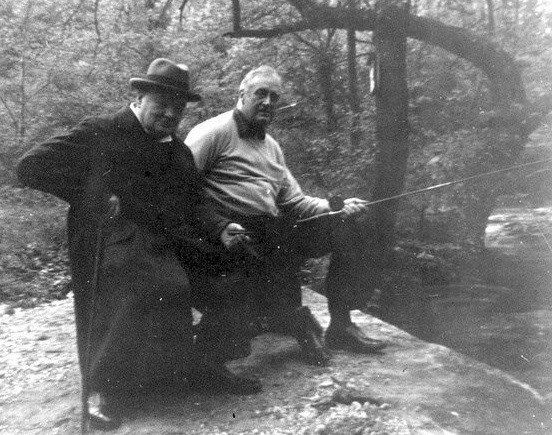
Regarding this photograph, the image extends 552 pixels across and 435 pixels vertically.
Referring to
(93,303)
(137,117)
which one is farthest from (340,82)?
(93,303)

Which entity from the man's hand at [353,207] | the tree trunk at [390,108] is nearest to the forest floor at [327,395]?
the man's hand at [353,207]

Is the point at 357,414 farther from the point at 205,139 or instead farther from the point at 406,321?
the point at 406,321

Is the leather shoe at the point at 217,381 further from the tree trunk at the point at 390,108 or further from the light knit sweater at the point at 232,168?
the tree trunk at the point at 390,108

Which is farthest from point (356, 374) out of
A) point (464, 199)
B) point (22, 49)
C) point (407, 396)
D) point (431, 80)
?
point (22, 49)

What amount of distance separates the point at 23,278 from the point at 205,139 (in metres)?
5.36

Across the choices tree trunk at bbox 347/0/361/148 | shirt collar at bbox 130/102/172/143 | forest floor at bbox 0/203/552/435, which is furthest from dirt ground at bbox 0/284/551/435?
tree trunk at bbox 347/0/361/148

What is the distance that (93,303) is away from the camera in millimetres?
3473

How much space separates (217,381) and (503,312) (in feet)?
14.2

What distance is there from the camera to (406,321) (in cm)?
711

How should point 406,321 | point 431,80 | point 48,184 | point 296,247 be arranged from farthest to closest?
point 431,80, point 406,321, point 296,247, point 48,184

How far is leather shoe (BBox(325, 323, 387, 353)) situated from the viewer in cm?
468

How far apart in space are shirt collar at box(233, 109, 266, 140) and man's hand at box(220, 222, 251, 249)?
0.63 metres

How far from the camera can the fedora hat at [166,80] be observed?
364 centimetres

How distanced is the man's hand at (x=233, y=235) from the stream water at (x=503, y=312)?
2202 millimetres
